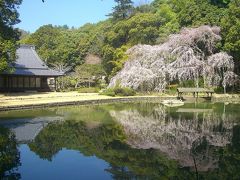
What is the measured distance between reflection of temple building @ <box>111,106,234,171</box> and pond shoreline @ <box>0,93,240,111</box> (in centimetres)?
608

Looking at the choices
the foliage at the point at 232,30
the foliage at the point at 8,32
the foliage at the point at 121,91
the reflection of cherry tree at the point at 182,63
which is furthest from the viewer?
the reflection of cherry tree at the point at 182,63

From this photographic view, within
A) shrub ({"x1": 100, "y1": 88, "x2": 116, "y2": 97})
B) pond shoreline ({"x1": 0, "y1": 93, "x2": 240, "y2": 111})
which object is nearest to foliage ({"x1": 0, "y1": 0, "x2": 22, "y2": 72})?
pond shoreline ({"x1": 0, "y1": 93, "x2": 240, "y2": 111})

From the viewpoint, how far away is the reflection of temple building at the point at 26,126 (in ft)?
49.2

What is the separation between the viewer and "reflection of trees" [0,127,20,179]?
31.8 feet

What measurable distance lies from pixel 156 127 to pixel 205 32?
22283 millimetres

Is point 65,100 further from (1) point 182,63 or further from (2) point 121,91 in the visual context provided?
(1) point 182,63

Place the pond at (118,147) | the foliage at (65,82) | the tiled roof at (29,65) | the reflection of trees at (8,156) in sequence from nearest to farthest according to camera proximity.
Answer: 1. the reflection of trees at (8,156)
2. the pond at (118,147)
3. the tiled roof at (29,65)
4. the foliage at (65,82)

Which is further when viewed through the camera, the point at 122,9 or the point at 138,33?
the point at 122,9

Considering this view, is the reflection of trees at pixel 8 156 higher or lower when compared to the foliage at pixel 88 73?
lower

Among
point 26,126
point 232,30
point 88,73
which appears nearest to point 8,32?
point 88,73

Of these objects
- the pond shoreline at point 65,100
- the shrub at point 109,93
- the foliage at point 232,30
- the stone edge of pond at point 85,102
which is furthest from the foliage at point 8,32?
the foliage at point 232,30

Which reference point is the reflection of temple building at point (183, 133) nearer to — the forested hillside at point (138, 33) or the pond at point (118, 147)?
the pond at point (118, 147)

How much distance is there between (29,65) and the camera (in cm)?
4041

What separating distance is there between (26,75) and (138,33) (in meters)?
16.6
